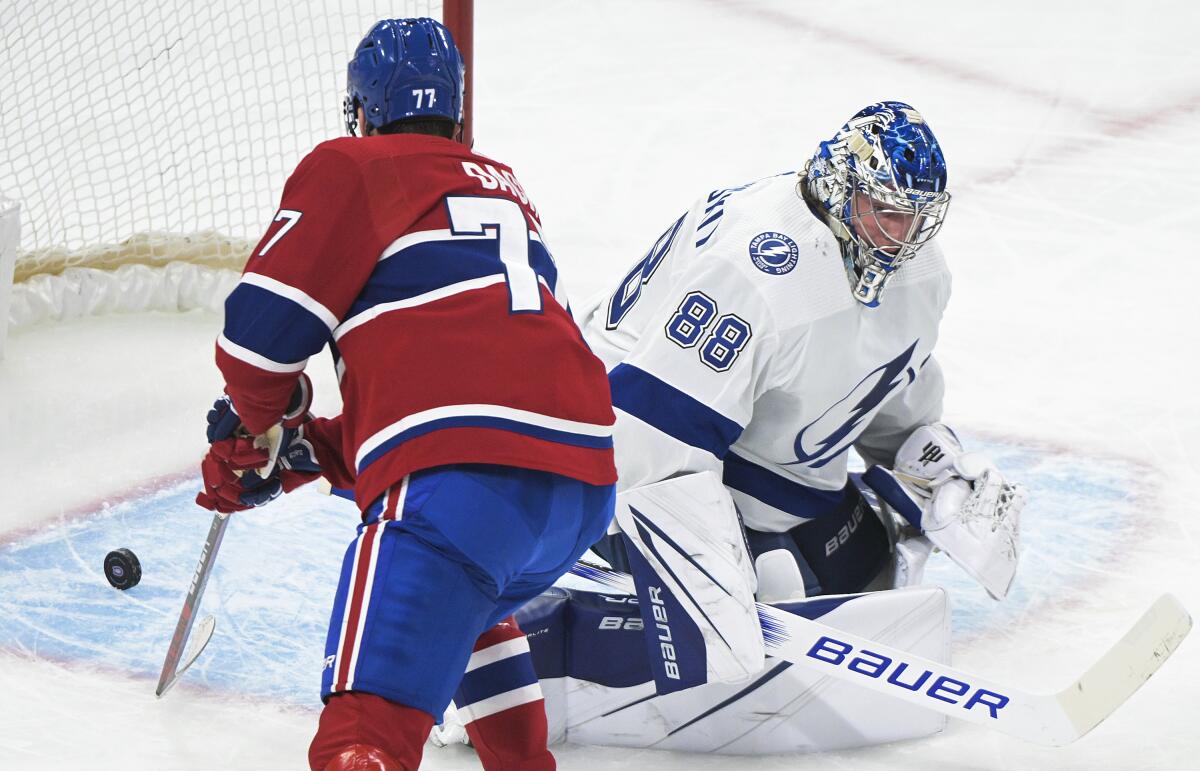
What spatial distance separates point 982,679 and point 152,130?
3.47 m

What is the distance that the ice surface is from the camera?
2.53 meters

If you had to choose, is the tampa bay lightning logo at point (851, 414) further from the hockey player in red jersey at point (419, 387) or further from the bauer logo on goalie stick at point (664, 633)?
the hockey player in red jersey at point (419, 387)

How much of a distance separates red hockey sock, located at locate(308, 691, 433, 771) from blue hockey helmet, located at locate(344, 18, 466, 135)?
0.69 m

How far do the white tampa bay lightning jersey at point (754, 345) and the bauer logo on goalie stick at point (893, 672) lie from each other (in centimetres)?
32

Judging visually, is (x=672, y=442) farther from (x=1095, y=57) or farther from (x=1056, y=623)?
(x=1095, y=57)

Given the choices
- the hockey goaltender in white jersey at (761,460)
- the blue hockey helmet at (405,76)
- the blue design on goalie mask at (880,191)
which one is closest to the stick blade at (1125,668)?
the hockey goaltender in white jersey at (761,460)

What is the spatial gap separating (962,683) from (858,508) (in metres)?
0.50

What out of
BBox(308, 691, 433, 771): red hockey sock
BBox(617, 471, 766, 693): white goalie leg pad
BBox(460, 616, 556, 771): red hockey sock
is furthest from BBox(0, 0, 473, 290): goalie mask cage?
BBox(308, 691, 433, 771): red hockey sock

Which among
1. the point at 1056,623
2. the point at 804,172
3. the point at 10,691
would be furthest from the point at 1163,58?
the point at 10,691

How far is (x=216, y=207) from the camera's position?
4617 mm

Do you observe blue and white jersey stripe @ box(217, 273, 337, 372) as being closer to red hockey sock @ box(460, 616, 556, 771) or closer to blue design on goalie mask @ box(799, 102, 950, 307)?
red hockey sock @ box(460, 616, 556, 771)

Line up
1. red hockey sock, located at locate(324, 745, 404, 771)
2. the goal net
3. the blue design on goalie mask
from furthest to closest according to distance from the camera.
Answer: the goal net
the blue design on goalie mask
red hockey sock, located at locate(324, 745, 404, 771)

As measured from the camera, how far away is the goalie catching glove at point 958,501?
262 cm

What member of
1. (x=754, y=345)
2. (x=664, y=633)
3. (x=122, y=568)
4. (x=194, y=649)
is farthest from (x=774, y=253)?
(x=122, y=568)
